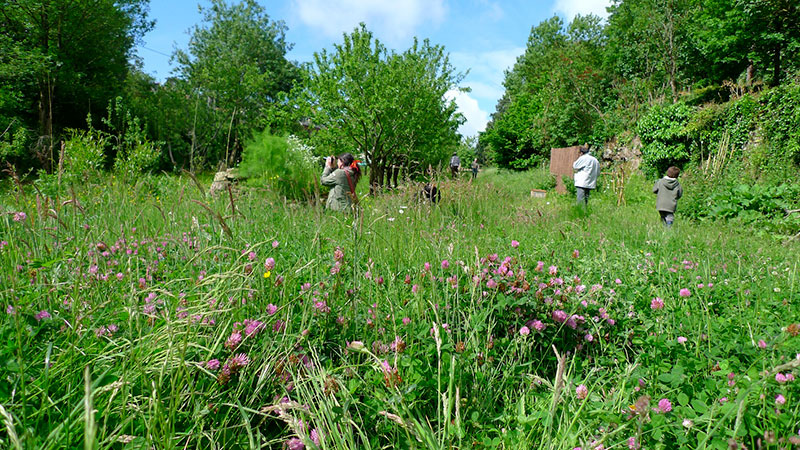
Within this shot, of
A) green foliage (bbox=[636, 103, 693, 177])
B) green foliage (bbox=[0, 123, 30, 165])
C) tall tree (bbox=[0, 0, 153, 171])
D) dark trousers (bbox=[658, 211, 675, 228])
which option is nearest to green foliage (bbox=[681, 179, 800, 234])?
dark trousers (bbox=[658, 211, 675, 228])

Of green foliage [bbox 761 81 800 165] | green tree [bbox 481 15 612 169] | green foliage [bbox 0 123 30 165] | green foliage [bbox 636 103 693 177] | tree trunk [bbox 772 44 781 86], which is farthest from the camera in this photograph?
green tree [bbox 481 15 612 169]

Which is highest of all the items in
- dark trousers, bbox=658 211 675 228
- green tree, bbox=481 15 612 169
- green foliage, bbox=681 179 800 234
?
green tree, bbox=481 15 612 169

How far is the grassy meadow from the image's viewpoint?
1008 millimetres

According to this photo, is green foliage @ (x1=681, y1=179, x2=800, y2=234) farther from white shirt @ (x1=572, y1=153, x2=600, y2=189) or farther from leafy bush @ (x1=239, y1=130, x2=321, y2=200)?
leafy bush @ (x1=239, y1=130, x2=321, y2=200)

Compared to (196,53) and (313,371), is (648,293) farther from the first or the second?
(196,53)

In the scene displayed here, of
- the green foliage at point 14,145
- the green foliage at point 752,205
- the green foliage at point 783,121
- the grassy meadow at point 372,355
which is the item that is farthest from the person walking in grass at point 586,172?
the green foliage at point 14,145

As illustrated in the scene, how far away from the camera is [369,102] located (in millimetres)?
10930

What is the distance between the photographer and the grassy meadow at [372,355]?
1.01 m

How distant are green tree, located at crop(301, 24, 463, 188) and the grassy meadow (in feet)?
28.7

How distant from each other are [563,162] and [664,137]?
468cm

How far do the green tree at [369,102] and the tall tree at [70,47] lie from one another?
10.6 meters

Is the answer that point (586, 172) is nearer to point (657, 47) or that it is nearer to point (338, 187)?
point (338, 187)

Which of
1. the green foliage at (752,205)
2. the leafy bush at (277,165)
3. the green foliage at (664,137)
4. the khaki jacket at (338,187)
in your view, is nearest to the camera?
the green foliage at (752,205)

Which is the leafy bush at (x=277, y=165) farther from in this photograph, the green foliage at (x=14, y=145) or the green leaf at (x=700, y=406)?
the green leaf at (x=700, y=406)
